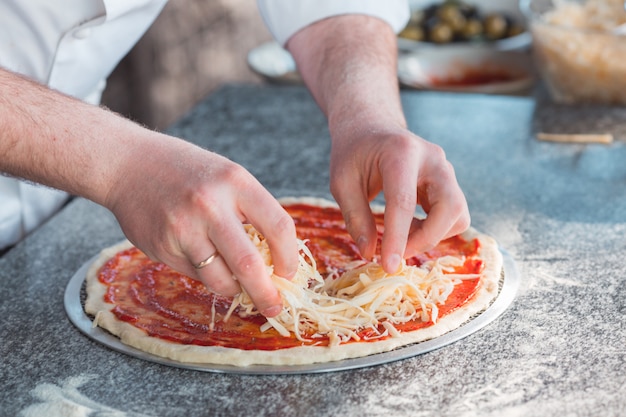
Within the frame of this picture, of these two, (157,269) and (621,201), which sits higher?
(157,269)

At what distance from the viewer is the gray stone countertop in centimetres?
141

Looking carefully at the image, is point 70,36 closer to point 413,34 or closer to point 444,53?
point 444,53

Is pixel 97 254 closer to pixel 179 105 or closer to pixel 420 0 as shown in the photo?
pixel 420 0

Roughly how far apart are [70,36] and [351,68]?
683mm

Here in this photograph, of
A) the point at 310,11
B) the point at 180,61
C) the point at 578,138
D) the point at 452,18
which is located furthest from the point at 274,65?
the point at 180,61

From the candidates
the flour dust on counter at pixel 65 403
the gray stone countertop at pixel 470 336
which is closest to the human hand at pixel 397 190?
the gray stone countertop at pixel 470 336

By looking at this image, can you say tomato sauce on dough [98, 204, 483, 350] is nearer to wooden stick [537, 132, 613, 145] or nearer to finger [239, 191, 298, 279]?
finger [239, 191, 298, 279]

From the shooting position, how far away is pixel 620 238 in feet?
6.61

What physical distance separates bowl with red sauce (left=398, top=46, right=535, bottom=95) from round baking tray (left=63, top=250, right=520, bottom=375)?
169 cm

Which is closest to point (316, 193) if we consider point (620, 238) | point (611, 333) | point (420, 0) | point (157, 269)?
point (157, 269)

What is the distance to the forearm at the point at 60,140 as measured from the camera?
1445mm

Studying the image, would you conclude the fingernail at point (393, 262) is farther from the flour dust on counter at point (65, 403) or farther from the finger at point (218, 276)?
the flour dust on counter at point (65, 403)

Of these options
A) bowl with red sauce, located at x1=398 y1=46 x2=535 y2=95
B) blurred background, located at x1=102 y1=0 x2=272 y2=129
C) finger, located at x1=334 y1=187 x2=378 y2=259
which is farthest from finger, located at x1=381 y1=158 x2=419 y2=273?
blurred background, located at x1=102 y1=0 x2=272 y2=129

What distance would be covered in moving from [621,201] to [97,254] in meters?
1.35
